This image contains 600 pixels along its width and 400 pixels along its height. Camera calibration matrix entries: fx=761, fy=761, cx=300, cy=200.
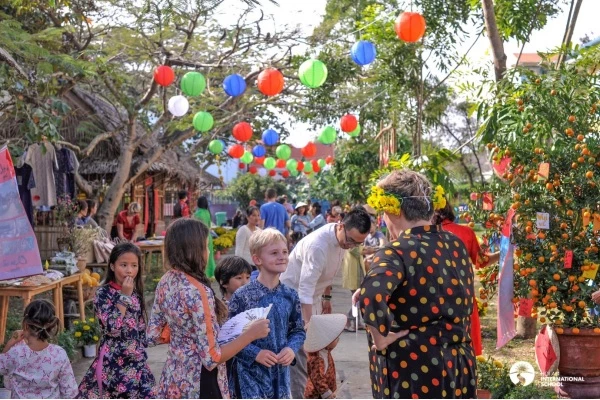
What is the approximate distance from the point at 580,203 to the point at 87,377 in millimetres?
4290

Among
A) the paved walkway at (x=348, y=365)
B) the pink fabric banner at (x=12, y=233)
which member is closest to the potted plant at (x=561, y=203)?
the paved walkway at (x=348, y=365)

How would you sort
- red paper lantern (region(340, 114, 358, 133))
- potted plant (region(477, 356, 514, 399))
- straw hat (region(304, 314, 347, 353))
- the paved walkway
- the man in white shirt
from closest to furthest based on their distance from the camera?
straw hat (region(304, 314, 347, 353)) < the man in white shirt < potted plant (region(477, 356, 514, 399)) < the paved walkway < red paper lantern (region(340, 114, 358, 133))

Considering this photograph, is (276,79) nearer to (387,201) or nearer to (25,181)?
(25,181)

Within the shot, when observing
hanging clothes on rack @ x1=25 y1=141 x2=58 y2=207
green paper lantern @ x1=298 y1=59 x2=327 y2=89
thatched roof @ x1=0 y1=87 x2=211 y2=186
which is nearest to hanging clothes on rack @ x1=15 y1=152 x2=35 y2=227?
hanging clothes on rack @ x1=25 y1=141 x2=58 y2=207

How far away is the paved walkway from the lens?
23.1ft

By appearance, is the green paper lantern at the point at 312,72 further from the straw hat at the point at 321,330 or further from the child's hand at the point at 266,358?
the child's hand at the point at 266,358

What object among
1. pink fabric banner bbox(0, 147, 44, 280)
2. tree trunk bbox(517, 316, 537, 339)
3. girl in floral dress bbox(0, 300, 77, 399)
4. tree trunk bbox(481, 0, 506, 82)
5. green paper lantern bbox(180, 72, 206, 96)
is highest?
green paper lantern bbox(180, 72, 206, 96)

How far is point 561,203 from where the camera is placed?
6629mm

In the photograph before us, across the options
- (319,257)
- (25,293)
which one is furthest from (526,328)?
(25,293)

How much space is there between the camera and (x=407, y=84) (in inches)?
425

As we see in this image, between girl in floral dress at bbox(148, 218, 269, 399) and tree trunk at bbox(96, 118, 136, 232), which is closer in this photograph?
girl in floral dress at bbox(148, 218, 269, 399)

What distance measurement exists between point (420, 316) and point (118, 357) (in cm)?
223

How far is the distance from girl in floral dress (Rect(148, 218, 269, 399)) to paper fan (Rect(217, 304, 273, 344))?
37 millimetres

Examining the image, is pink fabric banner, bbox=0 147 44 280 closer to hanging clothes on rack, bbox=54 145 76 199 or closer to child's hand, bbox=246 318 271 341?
child's hand, bbox=246 318 271 341
